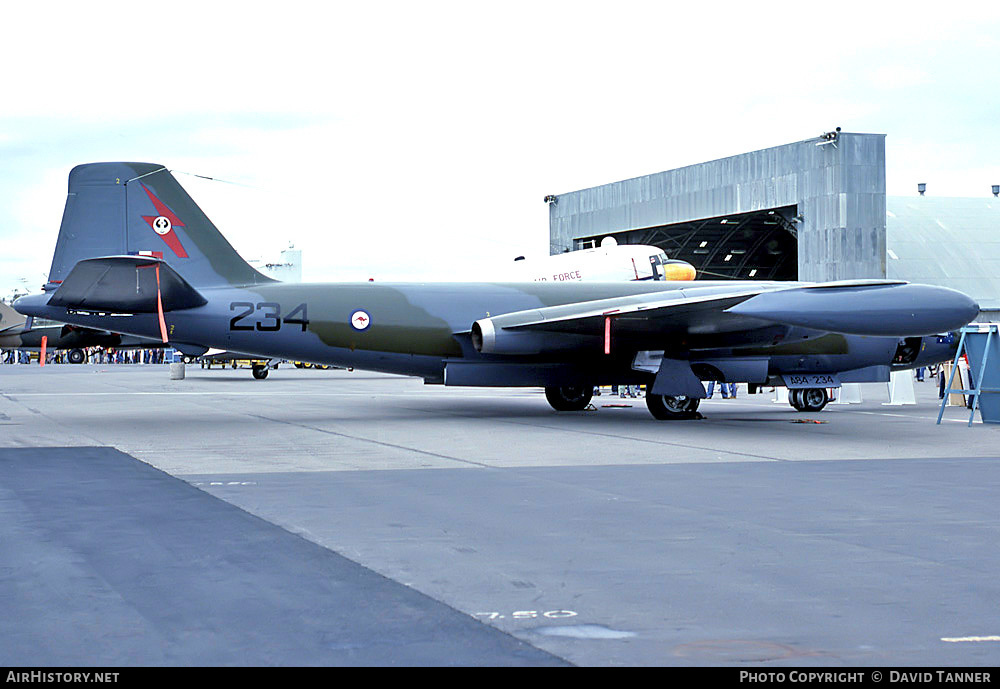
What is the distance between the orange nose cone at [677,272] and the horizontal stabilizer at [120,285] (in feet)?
69.2

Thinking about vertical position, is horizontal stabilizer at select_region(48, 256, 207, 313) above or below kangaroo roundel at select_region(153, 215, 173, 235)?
below

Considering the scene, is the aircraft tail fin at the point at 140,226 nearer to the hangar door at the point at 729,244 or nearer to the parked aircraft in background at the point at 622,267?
the parked aircraft in background at the point at 622,267

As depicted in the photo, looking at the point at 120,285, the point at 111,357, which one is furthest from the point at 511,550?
the point at 111,357

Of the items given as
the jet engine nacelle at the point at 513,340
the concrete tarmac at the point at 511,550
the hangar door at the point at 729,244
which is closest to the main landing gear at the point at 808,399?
the jet engine nacelle at the point at 513,340

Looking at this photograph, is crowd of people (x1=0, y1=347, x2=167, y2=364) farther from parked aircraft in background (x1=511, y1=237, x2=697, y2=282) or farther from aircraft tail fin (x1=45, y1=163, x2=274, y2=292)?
aircraft tail fin (x1=45, y1=163, x2=274, y2=292)

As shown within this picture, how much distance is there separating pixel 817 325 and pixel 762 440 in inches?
81.1

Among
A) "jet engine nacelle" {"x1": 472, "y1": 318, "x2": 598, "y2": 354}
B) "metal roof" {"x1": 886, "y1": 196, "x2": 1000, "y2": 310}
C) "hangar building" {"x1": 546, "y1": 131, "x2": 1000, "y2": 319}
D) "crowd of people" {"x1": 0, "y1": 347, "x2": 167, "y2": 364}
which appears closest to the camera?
"jet engine nacelle" {"x1": 472, "y1": 318, "x2": 598, "y2": 354}

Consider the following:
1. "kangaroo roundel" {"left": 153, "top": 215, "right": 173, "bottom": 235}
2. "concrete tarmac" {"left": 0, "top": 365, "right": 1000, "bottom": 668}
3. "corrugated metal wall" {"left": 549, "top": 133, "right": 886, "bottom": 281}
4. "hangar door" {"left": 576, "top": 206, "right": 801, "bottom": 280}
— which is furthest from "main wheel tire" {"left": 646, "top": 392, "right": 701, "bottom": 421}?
"hangar door" {"left": 576, "top": 206, "right": 801, "bottom": 280}

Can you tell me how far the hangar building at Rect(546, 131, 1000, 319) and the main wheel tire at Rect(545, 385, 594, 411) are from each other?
933 inches

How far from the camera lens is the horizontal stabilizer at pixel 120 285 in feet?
59.4

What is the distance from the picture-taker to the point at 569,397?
2394cm

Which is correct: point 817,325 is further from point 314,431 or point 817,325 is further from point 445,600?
point 445,600

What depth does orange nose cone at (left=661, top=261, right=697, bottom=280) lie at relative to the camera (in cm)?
3631

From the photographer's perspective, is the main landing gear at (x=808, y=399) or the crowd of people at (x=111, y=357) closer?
the main landing gear at (x=808, y=399)
